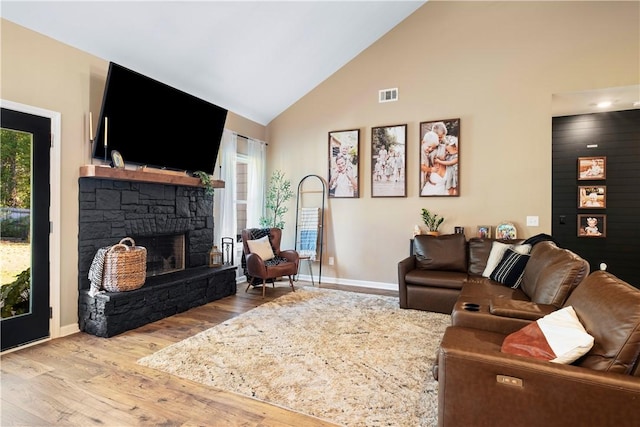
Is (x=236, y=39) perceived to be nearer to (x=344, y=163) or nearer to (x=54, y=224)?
(x=344, y=163)

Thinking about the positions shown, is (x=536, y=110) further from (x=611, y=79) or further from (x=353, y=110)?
(x=353, y=110)

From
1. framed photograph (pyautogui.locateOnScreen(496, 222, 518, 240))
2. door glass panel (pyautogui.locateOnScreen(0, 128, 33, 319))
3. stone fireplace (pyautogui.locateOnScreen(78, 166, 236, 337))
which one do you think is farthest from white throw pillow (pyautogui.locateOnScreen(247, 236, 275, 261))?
framed photograph (pyautogui.locateOnScreen(496, 222, 518, 240))

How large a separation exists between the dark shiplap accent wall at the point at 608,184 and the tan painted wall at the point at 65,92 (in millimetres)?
6440

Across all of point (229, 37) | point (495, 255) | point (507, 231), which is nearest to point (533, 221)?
point (507, 231)

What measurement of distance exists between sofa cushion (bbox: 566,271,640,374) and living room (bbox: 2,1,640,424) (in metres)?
3.08

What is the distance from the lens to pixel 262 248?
194 inches

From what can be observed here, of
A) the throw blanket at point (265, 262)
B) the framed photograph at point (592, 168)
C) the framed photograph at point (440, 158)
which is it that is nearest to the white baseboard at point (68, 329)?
the throw blanket at point (265, 262)

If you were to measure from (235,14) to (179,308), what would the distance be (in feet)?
11.3

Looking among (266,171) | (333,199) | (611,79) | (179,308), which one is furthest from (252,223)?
(611,79)

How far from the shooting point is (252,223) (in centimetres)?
582

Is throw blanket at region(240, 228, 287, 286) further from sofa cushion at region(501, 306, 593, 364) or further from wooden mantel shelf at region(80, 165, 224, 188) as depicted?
sofa cushion at region(501, 306, 593, 364)

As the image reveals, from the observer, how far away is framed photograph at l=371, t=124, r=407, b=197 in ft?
16.6

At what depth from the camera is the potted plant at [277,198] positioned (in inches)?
234

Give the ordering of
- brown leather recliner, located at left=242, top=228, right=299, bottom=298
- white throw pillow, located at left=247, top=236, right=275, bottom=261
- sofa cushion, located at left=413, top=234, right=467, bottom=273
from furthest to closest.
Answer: white throw pillow, located at left=247, top=236, right=275, bottom=261
brown leather recliner, located at left=242, top=228, right=299, bottom=298
sofa cushion, located at left=413, top=234, right=467, bottom=273
